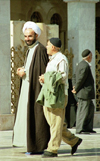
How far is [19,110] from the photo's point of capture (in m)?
7.53

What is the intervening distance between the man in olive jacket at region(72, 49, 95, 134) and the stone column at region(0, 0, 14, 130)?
1.99 meters

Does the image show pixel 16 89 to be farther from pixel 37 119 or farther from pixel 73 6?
pixel 37 119

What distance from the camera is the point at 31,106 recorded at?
7.33 meters

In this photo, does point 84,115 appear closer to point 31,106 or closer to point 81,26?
point 81,26

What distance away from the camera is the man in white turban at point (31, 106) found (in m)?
7.25

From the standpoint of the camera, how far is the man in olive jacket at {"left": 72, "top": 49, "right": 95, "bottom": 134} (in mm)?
10555

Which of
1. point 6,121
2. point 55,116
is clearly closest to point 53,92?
point 55,116

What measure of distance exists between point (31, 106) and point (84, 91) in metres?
3.42

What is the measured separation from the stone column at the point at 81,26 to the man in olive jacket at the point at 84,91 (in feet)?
6.52

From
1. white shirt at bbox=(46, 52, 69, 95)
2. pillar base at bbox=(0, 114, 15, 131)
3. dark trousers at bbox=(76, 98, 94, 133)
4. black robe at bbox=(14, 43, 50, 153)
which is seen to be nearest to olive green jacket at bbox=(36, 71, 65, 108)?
white shirt at bbox=(46, 52, 69, 95)

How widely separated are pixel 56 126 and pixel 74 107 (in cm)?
524

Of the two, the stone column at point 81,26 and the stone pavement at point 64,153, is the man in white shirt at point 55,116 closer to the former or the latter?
the stone pavement at point 64,153

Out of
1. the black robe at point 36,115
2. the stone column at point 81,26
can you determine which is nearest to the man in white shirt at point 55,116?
the black robe at point 36,115

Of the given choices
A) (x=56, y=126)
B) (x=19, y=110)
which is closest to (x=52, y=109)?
(x=56, y=126)
